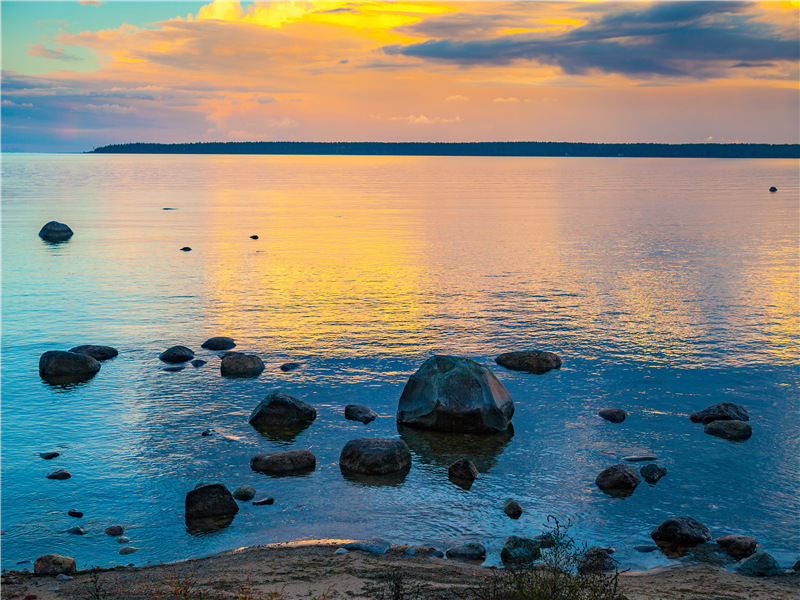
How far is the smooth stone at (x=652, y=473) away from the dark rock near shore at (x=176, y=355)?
19884 millimetres

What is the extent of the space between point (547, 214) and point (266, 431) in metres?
80.0

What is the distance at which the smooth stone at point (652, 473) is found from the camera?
21.2m

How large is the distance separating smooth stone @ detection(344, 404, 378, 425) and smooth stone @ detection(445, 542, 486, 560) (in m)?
8.87

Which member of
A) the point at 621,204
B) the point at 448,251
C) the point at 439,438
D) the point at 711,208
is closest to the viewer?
the point at 439,438

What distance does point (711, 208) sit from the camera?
108250 mm

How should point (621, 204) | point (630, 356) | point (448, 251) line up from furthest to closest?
point (621, 204) → point (448, 251) → point (630, 356)

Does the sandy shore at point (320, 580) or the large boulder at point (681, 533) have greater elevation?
the sandy shore at point (320, 580)

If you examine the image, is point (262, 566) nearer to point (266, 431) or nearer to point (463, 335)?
point (266, 431)

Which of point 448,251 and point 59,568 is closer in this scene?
point 59,568

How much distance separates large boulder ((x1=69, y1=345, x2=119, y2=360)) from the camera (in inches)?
1292

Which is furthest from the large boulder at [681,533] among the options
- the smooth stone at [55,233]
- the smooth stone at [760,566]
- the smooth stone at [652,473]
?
the smooth stone at [55,233]

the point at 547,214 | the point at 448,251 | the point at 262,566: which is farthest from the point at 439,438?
the point at 547,214

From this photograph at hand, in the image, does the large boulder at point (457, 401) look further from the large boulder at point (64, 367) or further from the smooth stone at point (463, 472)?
the large boulder at point (64, 367)

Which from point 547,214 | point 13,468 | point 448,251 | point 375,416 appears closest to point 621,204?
point 547,214
